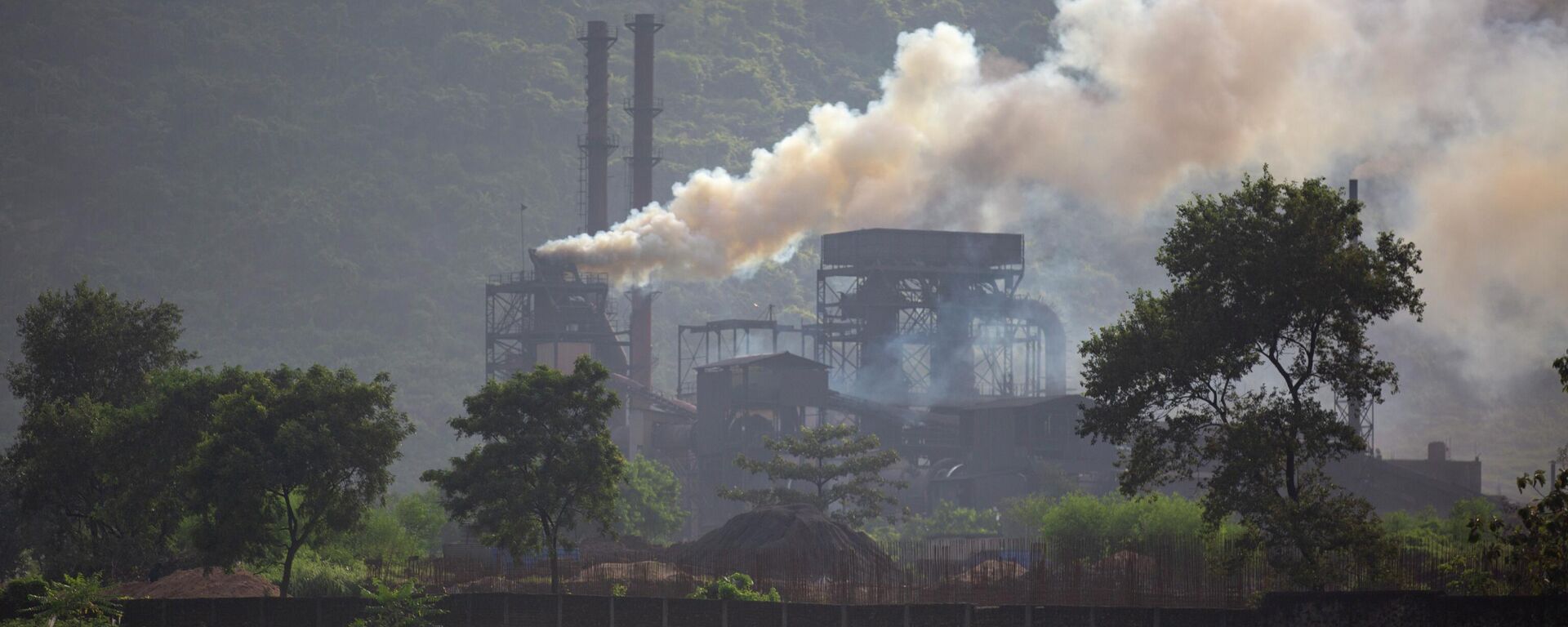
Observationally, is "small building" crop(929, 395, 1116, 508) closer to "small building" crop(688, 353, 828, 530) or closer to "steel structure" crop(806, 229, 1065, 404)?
"small building" crop(688, 353, 828, 530)

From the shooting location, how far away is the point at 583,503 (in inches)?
2398

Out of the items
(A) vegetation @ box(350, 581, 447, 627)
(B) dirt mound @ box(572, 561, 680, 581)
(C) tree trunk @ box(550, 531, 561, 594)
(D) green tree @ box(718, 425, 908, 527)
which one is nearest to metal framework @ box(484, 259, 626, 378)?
(D) green tree @ box(718, 425, 908, 527)

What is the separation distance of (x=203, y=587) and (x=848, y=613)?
80.8ft

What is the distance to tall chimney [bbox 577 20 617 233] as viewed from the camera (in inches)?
6447

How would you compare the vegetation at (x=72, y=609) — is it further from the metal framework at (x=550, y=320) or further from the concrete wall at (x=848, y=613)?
the metal framework at (x=550, y=320)

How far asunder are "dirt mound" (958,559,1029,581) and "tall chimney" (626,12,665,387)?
88239 millimetres

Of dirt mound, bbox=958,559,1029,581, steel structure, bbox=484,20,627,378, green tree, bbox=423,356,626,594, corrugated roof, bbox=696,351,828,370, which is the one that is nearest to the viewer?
dirt mound, bbox=958,559,1029,581

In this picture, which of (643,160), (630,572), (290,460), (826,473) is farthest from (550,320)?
(290,460)

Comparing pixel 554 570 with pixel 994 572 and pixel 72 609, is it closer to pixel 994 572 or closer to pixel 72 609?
pixel 994 572

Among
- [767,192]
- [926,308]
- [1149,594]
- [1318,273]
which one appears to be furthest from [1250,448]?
[926,308]

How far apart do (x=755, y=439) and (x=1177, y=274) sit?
75.2 m

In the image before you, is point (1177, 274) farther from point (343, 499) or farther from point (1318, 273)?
point (343, 499)

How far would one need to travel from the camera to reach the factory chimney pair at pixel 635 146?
511ft

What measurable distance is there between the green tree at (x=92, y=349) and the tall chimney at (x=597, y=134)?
84.7 meters
